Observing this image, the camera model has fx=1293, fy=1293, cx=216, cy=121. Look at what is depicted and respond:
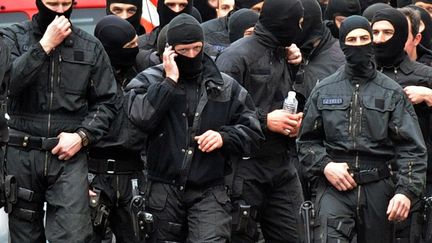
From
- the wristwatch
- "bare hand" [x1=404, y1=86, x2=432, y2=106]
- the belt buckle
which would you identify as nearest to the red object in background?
the belt buckle

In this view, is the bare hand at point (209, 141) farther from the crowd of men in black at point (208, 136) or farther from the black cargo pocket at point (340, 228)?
the black cargo pocket at point (340, 228)

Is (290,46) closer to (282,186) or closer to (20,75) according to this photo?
(282,186)

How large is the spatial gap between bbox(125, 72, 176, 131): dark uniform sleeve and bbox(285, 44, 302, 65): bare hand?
1.46 metres

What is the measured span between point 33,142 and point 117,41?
134cm

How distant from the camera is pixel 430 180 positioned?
10375 millimetres

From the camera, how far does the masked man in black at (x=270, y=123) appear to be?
9.88 metres

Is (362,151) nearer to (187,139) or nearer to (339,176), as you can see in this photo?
(339,176)

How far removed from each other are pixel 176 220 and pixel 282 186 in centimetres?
130

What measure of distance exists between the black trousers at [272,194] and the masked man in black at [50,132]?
1.21 meters

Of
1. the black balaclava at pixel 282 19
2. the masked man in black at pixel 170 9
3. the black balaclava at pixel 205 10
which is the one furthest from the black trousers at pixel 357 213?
the black balaclava at pixel 205 10

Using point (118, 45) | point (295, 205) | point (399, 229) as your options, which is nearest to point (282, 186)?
point (295, 205)

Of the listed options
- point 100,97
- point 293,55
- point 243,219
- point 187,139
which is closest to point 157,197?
point 187,139

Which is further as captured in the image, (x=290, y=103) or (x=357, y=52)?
(x=290, y=103)

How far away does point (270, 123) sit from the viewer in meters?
9.84
